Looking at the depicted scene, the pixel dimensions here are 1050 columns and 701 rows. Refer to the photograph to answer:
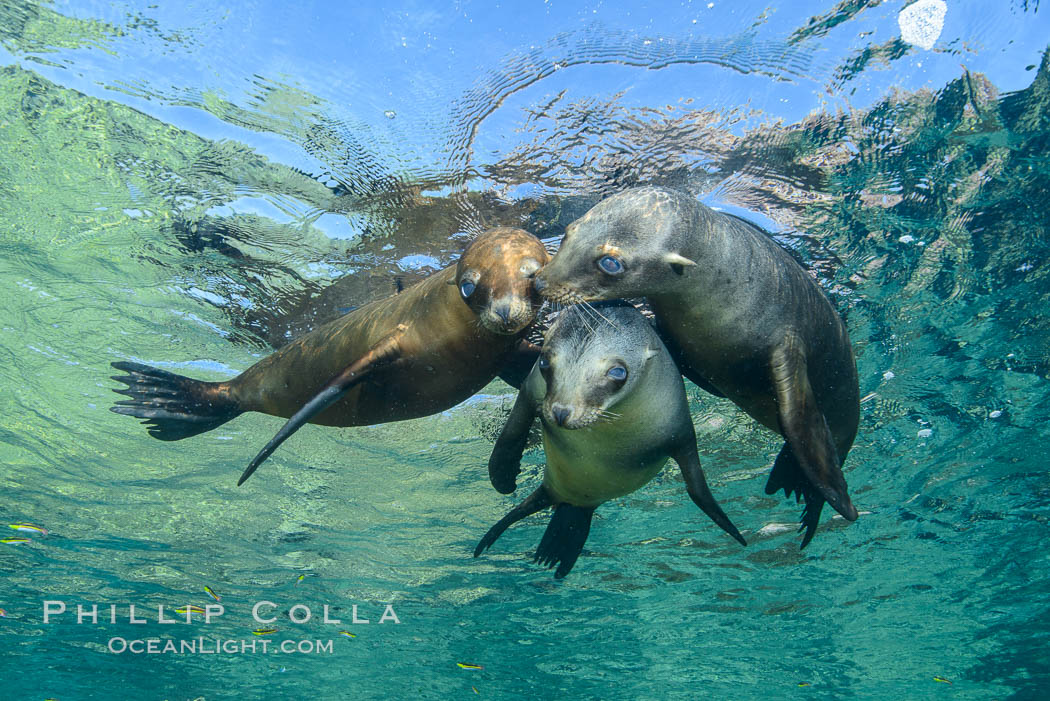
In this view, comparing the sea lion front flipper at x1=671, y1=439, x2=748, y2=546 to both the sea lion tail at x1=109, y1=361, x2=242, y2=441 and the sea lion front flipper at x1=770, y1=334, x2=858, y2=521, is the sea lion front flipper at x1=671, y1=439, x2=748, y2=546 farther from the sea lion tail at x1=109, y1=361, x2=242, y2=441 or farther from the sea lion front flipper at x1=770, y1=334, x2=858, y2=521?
the sea lion tail at x1=109, y1=361, x2=242, y2=441

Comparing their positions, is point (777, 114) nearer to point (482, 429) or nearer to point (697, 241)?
point (697, 241)

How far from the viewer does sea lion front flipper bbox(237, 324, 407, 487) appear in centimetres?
386

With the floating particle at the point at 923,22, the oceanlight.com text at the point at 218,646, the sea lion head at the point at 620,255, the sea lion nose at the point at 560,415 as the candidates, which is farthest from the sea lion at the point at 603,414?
the oceanlight.com text at the point at 218,646

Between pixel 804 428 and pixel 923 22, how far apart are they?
2722 mm

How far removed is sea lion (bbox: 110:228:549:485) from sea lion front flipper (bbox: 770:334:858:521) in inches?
55.4

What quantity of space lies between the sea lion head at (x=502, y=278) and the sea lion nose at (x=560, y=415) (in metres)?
0.52

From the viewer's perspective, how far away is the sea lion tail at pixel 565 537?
16.6ft

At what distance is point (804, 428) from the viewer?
131 inches

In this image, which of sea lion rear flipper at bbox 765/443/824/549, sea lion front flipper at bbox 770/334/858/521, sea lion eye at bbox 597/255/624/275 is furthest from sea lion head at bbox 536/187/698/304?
sea lion rear flipper at bbox 765/443/824/549

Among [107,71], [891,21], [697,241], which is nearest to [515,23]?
[697,241]

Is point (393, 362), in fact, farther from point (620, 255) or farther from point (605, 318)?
point (620, 255)

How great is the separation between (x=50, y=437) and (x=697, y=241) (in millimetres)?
11388

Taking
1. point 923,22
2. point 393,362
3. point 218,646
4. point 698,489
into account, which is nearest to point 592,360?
point 698,489

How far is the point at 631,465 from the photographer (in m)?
4.15
